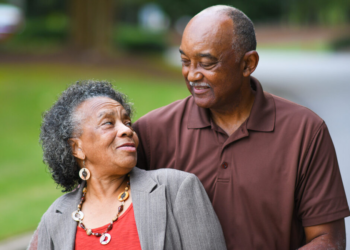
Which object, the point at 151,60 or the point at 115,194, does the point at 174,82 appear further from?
the point at 115,194

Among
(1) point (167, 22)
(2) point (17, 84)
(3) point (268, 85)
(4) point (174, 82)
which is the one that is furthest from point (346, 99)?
(1) point (167, 22)

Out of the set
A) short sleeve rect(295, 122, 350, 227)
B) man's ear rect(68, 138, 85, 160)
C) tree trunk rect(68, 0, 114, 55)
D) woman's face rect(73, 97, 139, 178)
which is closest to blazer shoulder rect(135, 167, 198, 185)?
woman's face rect(73, 97, 139, 178)

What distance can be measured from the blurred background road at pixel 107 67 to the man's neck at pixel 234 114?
73cm

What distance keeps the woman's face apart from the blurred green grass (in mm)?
381

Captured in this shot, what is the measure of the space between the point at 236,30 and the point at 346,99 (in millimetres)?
10546

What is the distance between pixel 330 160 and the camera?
289 centimetres

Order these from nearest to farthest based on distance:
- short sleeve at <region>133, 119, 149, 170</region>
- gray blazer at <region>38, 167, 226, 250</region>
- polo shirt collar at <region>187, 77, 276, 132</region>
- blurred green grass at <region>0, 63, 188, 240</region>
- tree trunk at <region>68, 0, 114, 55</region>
Result: gray blazer at <region>38, 167, 226, 250</region> < polo shirt collar at <region>187, 77, 276, 132</region> < short sleeve at <region>133, 119, 149, 170</region> < blurred green grass at <region>0, 63, 188, 240</region> < tree trunk at <region>68, 0, 114, 55</region>

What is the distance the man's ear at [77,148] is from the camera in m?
2.98

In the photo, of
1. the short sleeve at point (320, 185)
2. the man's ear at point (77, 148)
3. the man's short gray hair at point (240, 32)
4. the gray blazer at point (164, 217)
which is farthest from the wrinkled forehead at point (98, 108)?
the short sleeve at point (320, 185)

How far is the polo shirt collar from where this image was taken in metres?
3.04

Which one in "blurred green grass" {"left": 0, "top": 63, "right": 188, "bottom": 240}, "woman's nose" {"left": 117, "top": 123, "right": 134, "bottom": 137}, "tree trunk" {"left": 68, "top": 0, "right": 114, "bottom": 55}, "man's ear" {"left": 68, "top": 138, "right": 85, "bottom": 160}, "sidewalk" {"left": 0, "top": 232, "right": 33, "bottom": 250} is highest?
"tree trunk" {"left": 68, "top": 0, "right": 114, "bottom": 55}

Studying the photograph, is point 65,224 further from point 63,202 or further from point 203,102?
point 203,102

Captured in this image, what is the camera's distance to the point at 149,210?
2.81 meters

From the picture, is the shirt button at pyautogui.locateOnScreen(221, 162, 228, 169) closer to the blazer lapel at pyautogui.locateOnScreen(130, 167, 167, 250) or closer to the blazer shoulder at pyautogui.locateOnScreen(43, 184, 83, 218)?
the blazer lapel at pyautogui.locateOnScreen(130, 167, 167, 250)
